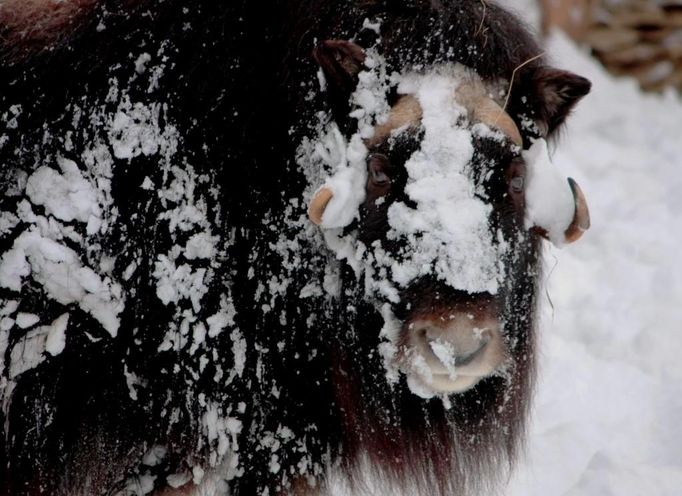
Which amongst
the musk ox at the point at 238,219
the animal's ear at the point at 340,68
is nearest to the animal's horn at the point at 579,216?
the musk ox at the point at 238,219

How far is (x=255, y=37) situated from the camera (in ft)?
6.47

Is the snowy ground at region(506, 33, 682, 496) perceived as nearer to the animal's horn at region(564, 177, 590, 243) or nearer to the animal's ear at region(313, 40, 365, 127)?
the animal's horn at region(564, 177, 590, 243)

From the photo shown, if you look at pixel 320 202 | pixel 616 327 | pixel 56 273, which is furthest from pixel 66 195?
pixel 616 327

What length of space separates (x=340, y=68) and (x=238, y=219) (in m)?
0.42

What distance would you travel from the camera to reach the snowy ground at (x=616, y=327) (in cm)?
290

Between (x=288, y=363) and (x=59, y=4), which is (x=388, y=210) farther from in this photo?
(x=59, y=4)

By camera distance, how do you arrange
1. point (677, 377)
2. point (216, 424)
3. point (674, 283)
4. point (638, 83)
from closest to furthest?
point (216, 424) < point (677, 377) < point (674, 283) < point (638, 83)

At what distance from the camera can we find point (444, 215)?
67.4 inches

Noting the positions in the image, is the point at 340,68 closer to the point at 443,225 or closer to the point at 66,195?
the point at 443,225

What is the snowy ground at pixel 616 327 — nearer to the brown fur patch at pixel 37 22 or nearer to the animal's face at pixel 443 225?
the animal's face at pixel 443 225

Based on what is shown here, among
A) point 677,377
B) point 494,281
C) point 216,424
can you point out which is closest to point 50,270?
point 216,424

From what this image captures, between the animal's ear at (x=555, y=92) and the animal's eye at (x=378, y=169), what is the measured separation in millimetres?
395

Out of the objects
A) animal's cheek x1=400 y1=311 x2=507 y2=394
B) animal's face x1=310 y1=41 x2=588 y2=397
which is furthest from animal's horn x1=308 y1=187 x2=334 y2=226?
animal's cheek x1=400 y1=311 x2=507 y2=394

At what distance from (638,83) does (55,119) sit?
4.42 metres
